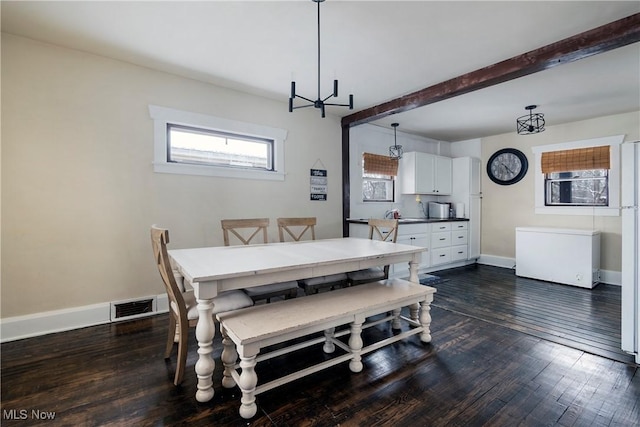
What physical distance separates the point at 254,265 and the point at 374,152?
12.2ft

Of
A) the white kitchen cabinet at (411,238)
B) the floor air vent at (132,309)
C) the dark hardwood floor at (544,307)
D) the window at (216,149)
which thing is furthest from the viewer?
the white kitchen cabinet at (411,238)

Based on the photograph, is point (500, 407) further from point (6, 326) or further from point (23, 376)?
point (6, 326)

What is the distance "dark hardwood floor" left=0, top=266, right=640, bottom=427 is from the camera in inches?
62.2

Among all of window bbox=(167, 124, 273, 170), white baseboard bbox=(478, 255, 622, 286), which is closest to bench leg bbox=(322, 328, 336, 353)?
window bbox=(167, 124, 273, 170)

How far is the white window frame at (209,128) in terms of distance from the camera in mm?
3059

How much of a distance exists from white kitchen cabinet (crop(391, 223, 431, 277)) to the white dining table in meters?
1.71

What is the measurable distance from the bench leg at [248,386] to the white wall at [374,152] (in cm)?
339

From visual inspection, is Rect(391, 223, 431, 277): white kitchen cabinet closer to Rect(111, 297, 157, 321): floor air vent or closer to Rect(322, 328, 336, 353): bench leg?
Rect(322, 328, 336, 353): bench leg

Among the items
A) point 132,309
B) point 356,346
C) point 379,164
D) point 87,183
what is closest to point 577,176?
point 379,164

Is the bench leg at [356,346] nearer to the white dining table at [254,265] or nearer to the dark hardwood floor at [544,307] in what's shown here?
the white dining table at [254,265]

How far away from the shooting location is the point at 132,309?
2926 millimetres

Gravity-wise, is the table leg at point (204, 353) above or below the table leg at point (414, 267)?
below

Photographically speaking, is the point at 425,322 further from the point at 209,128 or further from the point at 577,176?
the point at 577,176

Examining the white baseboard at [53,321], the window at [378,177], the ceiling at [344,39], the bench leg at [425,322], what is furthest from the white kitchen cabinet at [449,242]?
the white baseboard at [53,321]
